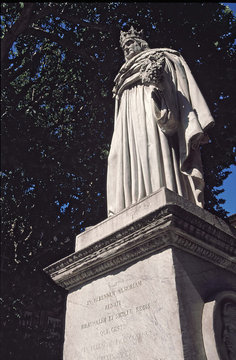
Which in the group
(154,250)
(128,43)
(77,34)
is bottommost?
(154,250)

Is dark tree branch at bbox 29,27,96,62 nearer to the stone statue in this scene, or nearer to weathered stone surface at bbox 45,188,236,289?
the stone statue

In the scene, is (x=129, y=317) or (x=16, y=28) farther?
(x=16, y=28)

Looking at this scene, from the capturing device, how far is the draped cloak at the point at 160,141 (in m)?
4.30

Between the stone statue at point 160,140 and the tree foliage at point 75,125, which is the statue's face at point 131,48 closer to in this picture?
the stone statue at point 160,140

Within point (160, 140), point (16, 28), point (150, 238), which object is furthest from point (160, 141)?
point (16, 28)

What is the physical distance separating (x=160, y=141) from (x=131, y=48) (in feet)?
7.59

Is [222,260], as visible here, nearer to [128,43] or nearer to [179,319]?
[179,319]

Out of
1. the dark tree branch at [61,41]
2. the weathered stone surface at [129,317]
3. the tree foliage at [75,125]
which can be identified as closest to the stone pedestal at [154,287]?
the weathered stone surface at [129,317]

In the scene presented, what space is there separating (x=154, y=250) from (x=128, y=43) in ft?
13.6

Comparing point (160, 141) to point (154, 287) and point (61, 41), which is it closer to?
point (154, 287)

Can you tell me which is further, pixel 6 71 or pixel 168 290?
pixel 6 71

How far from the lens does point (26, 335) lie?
1033cm

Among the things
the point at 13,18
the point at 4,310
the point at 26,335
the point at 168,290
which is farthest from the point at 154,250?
the point at 13,18

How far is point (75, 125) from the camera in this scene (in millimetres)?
11602
